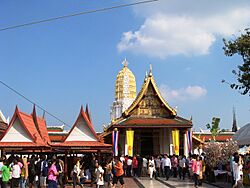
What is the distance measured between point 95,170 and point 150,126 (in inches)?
469

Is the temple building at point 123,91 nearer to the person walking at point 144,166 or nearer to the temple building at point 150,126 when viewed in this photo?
the temple building at point 150,126

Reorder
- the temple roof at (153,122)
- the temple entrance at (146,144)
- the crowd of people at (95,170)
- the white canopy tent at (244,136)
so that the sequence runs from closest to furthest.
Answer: the crowd of people at (95,170) < the white canopy tent at (244,136) < the temple roof at (153,122) < the temple entrance at (146,144)

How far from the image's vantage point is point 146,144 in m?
34.0

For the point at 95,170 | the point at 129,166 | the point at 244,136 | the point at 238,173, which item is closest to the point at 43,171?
the point at 95,170

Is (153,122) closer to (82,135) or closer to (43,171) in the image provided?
(82,135)

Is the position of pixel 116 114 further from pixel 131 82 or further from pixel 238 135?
pixel 238 135

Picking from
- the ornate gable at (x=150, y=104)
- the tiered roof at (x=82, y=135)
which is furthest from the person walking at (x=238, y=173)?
the ornate gable at (x=150, y=104)

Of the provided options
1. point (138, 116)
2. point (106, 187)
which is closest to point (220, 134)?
point (138, 116)

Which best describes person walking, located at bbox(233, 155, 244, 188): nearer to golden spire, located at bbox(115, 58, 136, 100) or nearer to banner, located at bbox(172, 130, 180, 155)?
banner, located at bbox(172, 130, 180, 155)

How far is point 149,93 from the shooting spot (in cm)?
3178

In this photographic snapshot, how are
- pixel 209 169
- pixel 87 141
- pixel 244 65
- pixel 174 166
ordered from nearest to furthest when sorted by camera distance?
pixel 244 65 < pixel 209 169 < pixel 87 141 < pixel 174 166

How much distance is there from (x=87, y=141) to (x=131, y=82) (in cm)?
3699

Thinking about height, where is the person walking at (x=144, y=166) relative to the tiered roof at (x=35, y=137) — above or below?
below

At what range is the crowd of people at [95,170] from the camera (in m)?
14.2
